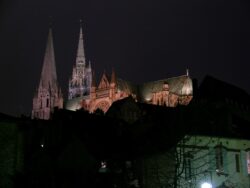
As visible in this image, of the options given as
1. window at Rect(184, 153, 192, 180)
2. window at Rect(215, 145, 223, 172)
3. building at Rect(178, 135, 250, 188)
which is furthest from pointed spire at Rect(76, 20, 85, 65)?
window at Rect(184, 153, 192, 180)

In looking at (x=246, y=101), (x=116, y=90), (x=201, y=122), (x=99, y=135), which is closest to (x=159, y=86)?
(x=116, y=90)

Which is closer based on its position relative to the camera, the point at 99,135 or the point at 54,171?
the point at 54,171

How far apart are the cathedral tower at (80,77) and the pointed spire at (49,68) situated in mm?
10080

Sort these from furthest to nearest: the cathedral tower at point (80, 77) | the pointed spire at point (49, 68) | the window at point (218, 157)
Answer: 1. the cathedral tower at point (80, 77)
2. the pointed spire at point (49, 68)
3. the window at point (218, 157)

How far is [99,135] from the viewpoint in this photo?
40.1 m

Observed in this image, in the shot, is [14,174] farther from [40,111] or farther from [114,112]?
[40,111]

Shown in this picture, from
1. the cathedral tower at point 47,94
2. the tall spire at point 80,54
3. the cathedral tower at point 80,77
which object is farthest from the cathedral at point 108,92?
the tall spire at point 80,54

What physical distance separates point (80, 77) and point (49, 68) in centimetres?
2005

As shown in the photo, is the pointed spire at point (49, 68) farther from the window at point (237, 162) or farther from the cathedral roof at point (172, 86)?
the window at point (237, 162)

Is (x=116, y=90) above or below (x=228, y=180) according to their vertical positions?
above

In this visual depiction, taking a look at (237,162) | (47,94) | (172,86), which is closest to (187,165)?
(237,162)

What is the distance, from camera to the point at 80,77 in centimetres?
14838

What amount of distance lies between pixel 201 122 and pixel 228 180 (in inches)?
221

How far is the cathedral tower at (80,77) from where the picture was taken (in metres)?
143
